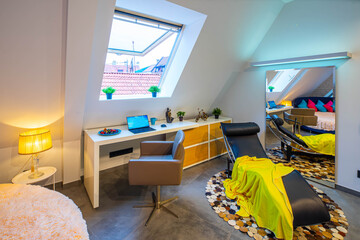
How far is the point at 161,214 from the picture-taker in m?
2.29

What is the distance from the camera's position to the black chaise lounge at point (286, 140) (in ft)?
10.5

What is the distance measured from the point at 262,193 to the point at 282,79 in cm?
227

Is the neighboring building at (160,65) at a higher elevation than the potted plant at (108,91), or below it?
higher

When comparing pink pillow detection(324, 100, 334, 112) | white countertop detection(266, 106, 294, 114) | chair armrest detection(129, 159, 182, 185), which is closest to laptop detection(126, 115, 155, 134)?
chair armrest detection(129, 159, 182, 185)

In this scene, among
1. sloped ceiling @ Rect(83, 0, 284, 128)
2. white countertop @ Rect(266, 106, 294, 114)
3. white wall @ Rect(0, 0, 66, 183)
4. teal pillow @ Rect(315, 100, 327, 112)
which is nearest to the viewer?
white wall @ Rect(0, 0, 66, 183)

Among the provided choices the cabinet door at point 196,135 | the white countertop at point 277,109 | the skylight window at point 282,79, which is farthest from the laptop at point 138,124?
the skylight window at point 282,79

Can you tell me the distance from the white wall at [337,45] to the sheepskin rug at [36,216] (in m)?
3.29

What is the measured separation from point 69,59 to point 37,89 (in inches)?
22.9

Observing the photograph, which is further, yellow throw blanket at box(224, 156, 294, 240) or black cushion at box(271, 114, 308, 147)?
black cushion at box(271, 114, 308, 147)

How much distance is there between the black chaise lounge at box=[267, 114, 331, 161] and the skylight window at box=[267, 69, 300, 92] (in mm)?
544

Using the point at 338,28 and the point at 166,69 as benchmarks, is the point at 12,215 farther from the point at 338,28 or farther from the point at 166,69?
the point at 338,28

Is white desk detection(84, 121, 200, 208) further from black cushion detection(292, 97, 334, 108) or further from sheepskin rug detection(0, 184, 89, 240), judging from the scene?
black cushion detection(292, 97, 334, 108)

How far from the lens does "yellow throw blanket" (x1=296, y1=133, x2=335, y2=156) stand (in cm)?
281

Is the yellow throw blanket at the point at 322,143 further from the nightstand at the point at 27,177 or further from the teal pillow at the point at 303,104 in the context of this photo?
the nightstand at the point at 27,177
